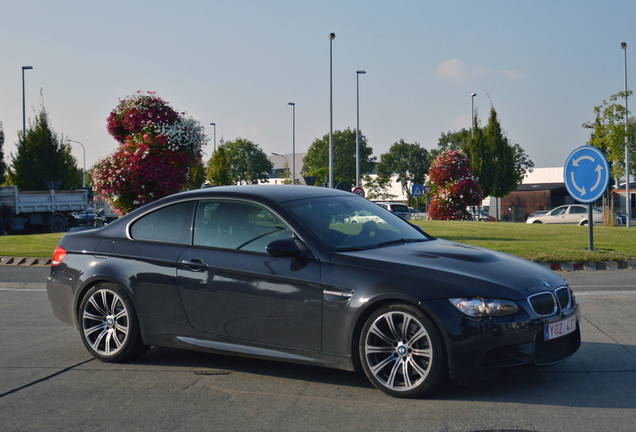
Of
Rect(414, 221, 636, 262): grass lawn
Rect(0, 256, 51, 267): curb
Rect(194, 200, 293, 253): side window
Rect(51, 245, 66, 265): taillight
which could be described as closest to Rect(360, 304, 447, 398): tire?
Rect(194, 200, 293, 253): side window

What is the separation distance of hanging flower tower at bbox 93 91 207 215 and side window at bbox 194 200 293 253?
36.1ft

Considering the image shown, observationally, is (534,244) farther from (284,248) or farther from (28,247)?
(28,247)

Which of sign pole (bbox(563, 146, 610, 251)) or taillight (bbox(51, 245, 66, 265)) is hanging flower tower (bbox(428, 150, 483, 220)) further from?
taillight (bbox(51, 245, 66, 265))

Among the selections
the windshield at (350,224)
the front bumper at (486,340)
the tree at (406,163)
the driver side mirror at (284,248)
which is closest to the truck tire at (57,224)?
the windshield at (350,224)

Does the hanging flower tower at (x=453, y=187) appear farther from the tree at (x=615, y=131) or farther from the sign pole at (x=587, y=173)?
the sign pole at (x=587, y=173)

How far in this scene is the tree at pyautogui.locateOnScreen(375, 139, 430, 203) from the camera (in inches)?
3511

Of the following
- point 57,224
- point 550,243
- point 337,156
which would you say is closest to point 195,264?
point 550,243

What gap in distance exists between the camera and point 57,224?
31.1 metres

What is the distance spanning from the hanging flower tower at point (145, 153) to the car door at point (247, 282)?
11055 mm

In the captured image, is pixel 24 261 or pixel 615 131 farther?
pixel 615 131

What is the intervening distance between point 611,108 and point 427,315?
3181cm

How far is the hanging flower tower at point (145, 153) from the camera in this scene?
16.0m

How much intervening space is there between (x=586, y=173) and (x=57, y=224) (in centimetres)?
2521

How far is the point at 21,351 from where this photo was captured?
20.2 ft
